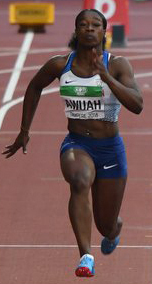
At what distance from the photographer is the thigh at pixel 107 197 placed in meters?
9.47

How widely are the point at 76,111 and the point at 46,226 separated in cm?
316

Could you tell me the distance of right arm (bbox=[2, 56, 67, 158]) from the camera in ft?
30.6

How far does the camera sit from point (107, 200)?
31.2 ft

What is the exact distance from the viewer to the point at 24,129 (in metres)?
9.72

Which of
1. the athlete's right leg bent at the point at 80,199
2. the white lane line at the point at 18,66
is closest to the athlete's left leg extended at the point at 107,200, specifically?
the athlete's right leg bent at the point at 80,199

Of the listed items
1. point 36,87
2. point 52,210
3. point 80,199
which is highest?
point 36,87

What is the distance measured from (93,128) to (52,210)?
12.0ft

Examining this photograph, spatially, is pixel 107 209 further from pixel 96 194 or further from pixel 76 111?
pixel 76 111

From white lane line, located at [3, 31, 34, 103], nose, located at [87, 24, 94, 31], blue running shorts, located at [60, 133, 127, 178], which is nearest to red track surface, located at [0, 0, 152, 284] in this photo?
white lane line, located at [3, 31, 34, 103]

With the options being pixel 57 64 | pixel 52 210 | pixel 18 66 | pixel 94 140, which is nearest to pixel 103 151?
pixel 94 140

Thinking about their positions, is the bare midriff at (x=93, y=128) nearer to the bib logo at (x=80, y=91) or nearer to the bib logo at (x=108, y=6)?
the bib logo at (x=80, y=91)

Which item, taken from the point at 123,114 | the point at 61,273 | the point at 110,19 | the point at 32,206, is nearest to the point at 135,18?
the point at 110,19

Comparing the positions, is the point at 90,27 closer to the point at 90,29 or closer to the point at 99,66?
the point at 90,29

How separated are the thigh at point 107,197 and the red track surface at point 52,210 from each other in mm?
772
